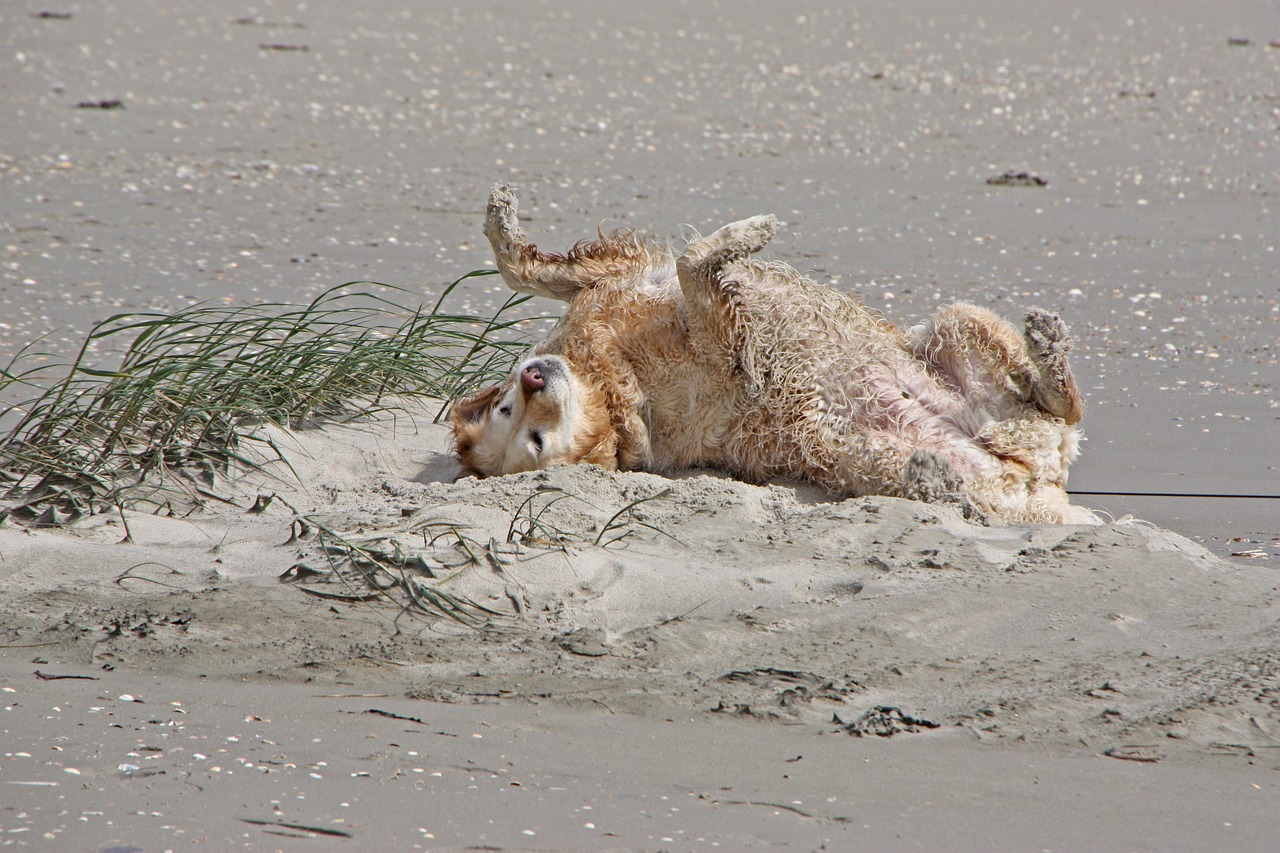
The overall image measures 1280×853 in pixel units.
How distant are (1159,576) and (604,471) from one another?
1952 millimetres

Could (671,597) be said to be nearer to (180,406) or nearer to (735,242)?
(735,242)

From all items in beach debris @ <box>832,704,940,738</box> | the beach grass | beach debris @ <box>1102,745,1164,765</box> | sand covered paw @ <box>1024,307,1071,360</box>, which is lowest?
beach debris @ <box>832,704,940,738</box>

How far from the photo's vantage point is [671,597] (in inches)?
153

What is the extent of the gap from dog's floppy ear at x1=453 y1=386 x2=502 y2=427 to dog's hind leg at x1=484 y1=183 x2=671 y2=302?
58 cm

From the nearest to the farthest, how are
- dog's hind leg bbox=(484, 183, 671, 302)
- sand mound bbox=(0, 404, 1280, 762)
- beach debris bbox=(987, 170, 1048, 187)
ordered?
sand mound bbox=(0, 404, 1280, 762)
dog's hind leg bbox=(484, 183, 671, 302)
beach debris bbox=(987, 170, 1048, 187)

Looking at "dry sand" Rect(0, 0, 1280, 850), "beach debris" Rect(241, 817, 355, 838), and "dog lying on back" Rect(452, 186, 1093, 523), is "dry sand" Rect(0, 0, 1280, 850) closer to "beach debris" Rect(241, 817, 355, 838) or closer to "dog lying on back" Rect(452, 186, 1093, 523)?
"beach debris" Rect(241, 817, 355, 838)

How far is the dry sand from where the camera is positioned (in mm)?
2809

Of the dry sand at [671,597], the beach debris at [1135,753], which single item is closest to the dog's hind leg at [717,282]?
the dry sand at [671,597]

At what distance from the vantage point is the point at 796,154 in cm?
1085

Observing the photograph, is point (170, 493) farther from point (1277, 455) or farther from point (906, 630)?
point (1277, 455)

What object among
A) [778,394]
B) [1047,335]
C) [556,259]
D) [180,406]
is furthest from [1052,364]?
[180,406]

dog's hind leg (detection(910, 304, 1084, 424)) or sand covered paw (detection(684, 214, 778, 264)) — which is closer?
dog's hind leg (detection(910, 304, 1084, 424))

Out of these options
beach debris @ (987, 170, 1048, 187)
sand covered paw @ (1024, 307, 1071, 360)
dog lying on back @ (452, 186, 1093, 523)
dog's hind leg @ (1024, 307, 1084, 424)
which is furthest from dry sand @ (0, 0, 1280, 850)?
sand covered paw @ (1024, 307, 1071, 360)

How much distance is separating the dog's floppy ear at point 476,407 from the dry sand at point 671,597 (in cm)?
25
